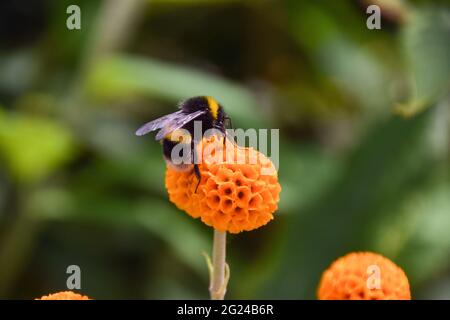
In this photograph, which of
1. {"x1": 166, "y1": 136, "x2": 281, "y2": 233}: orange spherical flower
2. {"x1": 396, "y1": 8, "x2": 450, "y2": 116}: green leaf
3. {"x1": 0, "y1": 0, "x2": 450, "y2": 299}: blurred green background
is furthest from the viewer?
{"x1": 0, "y1": 0, "x2": 450, "y2": 299}: blurred green background

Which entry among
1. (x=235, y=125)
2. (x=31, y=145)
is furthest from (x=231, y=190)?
(x=31, y=145)

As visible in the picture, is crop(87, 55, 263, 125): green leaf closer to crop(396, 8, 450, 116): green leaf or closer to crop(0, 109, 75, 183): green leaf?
crop(0, 109, 75, 183): green leaf

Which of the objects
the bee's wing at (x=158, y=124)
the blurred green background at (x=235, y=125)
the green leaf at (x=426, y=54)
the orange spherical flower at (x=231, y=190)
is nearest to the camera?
the orange spherical flower at (x=231, y=190)

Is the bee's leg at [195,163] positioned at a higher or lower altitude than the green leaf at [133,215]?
lower

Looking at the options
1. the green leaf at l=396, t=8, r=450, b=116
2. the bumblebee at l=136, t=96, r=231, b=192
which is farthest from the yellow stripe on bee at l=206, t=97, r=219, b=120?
the green leaf at l=396, t=8, r=450, b=116

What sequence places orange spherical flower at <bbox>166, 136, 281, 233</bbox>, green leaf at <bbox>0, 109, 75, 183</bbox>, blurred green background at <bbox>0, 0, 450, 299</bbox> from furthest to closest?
green leaf at <bbox>0, 109, 75, 183</bbox> < blurred green background at <bbox>0, 0, 450, 299</bbox> < orange spherical flower at <bbox>166, 136, 281, 233</bbox>

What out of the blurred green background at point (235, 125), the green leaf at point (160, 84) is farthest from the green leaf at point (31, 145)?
the green leaf at point (160, 84)

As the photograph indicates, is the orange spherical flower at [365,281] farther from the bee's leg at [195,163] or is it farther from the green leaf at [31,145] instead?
the green leaf at [31,145]
